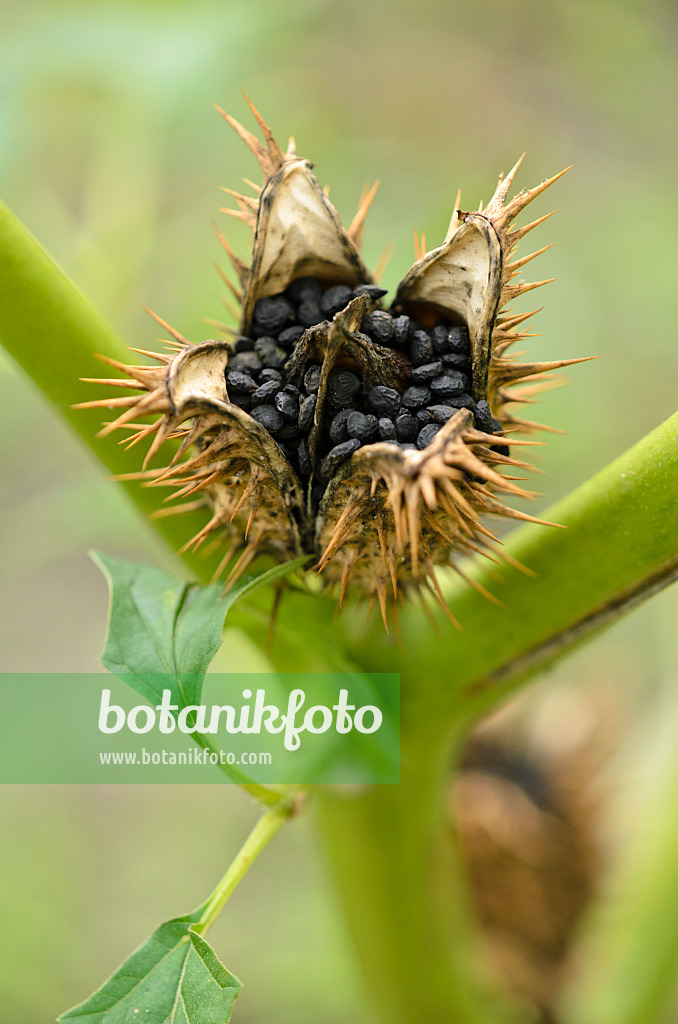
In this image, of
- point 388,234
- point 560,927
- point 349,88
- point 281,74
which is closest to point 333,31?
point 349,88

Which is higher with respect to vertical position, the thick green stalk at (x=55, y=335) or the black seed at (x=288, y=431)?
the thick green stalk at (x=55, y=335)

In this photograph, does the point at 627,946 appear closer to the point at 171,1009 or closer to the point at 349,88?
the point at 171,1009

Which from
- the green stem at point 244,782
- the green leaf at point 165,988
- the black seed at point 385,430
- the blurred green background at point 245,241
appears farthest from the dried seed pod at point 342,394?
the blurred green background at point 245,241

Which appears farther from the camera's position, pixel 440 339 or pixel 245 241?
pixel 245 241

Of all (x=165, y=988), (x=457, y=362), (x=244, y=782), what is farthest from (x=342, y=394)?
(x=165, y=988)

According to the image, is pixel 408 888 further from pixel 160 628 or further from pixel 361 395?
pixel 361 395

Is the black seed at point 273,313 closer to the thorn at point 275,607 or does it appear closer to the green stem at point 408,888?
the thorn at point 275,607
